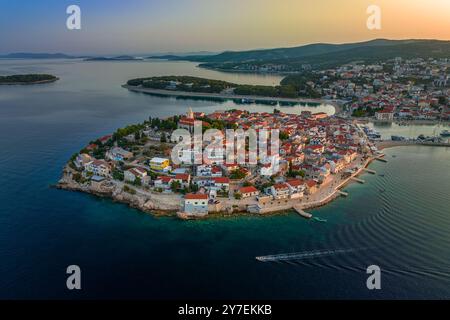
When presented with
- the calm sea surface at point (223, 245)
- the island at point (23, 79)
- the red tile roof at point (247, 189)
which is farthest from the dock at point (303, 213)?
the island at point (23, 79)

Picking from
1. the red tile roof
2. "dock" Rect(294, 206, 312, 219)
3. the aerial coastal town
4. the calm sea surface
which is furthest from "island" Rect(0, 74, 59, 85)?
"dock" Rect(294, 206, 312, 219)

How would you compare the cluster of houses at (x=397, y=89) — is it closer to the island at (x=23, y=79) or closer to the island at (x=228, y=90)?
the island at (x=228, y=90)

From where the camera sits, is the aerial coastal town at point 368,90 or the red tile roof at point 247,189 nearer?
the red tile roof at point 247,189

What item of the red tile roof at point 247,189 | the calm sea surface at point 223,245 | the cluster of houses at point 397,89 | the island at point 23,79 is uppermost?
the island at point 23,79

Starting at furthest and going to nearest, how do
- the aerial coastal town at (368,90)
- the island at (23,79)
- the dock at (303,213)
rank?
the island at (23,79) < the aerial coastal town at (368,90) < the dock at (303,213)

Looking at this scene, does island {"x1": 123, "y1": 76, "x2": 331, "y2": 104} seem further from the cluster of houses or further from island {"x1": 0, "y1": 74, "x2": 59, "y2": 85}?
island {"x1": 0, "y1": 74, "x2": 59, "y2": 85}

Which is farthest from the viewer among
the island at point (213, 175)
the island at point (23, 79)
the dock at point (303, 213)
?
the island at point (23, 79)

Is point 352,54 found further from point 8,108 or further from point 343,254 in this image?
point 343,254
